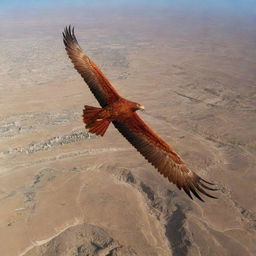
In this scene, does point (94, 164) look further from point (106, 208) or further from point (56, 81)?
point (56, 81)

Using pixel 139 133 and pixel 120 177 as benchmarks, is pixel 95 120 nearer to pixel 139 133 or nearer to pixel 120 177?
pixel 139 133

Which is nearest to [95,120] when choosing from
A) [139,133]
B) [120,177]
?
[139,133]

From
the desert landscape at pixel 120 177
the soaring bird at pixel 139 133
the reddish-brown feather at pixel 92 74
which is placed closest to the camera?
the soaring bird at pixel 139 133

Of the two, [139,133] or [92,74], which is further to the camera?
[92,74]

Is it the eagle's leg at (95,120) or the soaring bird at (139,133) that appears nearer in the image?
the soaring bird at (139,133)

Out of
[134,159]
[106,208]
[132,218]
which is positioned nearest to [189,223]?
[132,218]

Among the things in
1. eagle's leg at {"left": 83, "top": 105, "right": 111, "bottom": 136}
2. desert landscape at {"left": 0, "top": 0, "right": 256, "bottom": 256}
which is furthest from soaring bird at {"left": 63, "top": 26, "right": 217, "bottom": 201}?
desert landscape at {"left": 0, "top": 0, "right": 256, "bottom": 256}

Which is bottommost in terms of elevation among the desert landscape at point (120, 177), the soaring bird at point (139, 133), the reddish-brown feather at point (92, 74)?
the desert landscape at point (120, 177)

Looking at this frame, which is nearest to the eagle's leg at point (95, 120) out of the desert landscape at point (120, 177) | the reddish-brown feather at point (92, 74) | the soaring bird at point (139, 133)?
the soaring bird at point (139, 133)

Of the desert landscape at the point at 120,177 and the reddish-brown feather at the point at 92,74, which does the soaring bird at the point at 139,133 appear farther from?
the desert landscape at the point at 120,177
